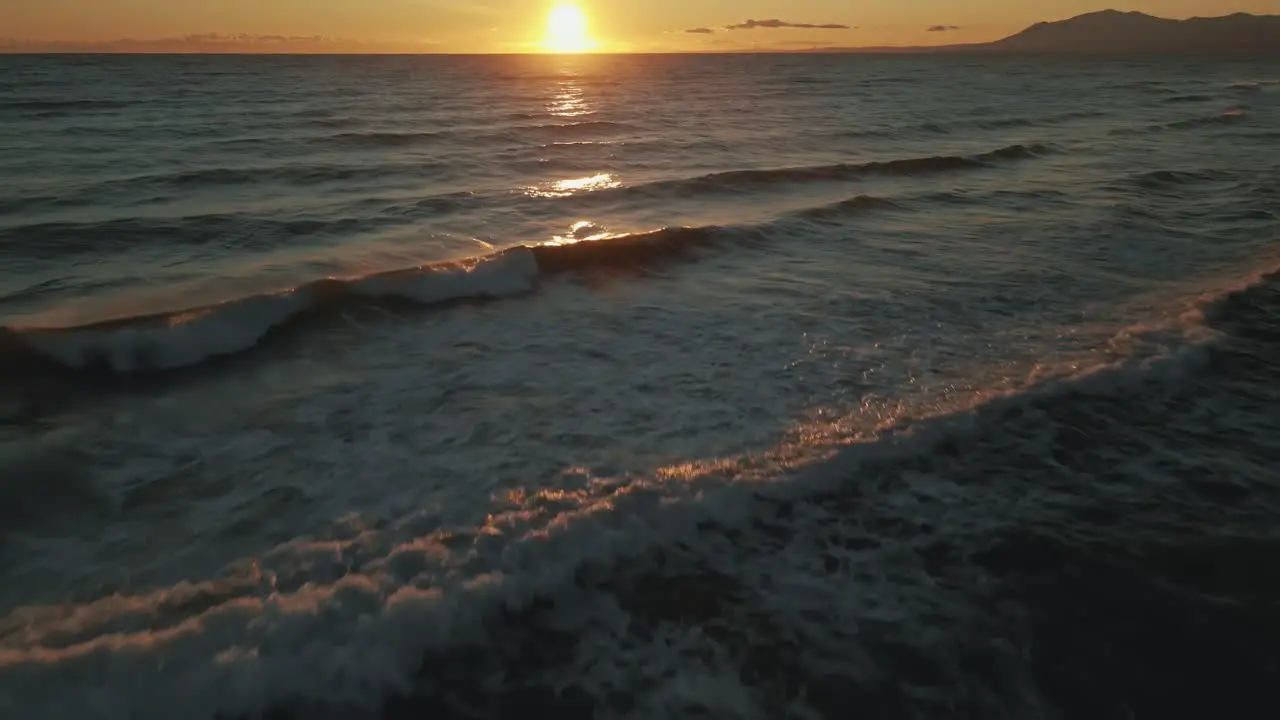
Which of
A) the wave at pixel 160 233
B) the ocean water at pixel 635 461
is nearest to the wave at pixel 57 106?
the ocean water at pixel 635 461

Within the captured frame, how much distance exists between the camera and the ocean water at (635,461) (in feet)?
13.2

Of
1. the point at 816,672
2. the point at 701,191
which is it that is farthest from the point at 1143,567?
the point at 701,191

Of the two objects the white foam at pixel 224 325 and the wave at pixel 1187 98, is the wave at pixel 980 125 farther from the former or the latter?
the white foam at pixel 224 325

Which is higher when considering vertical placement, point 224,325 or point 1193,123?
point 1193,123

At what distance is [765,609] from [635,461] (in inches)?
75.4

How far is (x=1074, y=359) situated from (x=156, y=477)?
28.3 feet

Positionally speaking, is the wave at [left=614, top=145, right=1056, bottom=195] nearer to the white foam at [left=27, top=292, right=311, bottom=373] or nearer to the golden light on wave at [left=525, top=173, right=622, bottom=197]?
the golden light on wave at [left=525, top=173, right=622, bottom=197]

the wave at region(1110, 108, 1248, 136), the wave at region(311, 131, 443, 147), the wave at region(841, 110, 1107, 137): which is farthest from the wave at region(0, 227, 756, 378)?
the wave at region(1110, 108, 1248, 136)

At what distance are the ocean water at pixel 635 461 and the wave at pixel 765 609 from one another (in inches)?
0.8

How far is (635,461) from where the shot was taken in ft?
20.0

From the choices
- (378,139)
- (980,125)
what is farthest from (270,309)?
(980,125)

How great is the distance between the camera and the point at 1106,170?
20344 millimetres

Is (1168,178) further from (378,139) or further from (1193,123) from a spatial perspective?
(378,139)

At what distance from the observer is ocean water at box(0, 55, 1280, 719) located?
4023 mm
